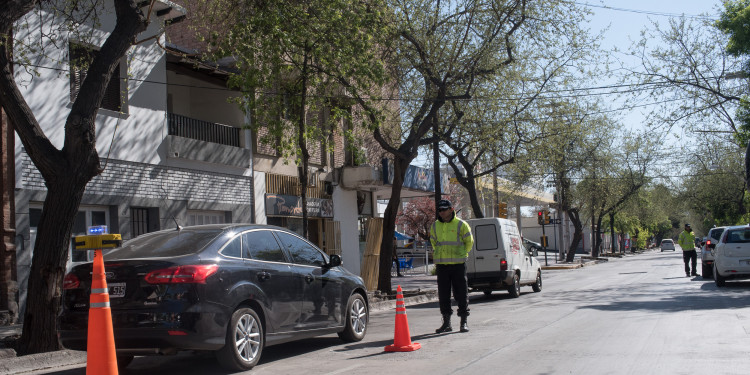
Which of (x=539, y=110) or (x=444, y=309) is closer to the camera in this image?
(x=444, y=309)

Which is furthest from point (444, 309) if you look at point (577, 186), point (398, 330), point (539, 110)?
point (577, 186)

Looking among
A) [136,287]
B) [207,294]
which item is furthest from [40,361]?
[207,294]

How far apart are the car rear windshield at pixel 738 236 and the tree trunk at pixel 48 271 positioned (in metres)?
15.3

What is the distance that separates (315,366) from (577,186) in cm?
3969

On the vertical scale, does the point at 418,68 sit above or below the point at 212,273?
above

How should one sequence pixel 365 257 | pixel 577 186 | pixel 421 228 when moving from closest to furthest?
pixel 365 257 → pixel 577 186 → pixel 421 228

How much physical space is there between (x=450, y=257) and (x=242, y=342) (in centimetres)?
360

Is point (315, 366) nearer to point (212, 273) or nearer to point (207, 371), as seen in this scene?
point (207, 371)

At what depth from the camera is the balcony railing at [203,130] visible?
17047mm

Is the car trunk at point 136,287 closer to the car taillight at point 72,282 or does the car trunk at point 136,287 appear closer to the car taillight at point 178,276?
the car taillight at point 178,276

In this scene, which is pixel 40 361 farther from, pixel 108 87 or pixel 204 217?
pixel 204 217

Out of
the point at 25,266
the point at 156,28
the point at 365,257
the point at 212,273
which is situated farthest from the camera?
the point at 365,257

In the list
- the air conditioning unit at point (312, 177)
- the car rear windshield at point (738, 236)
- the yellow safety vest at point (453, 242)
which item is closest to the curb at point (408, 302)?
the air conditioning unit at point (312, 177)

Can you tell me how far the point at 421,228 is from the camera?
157 ft
